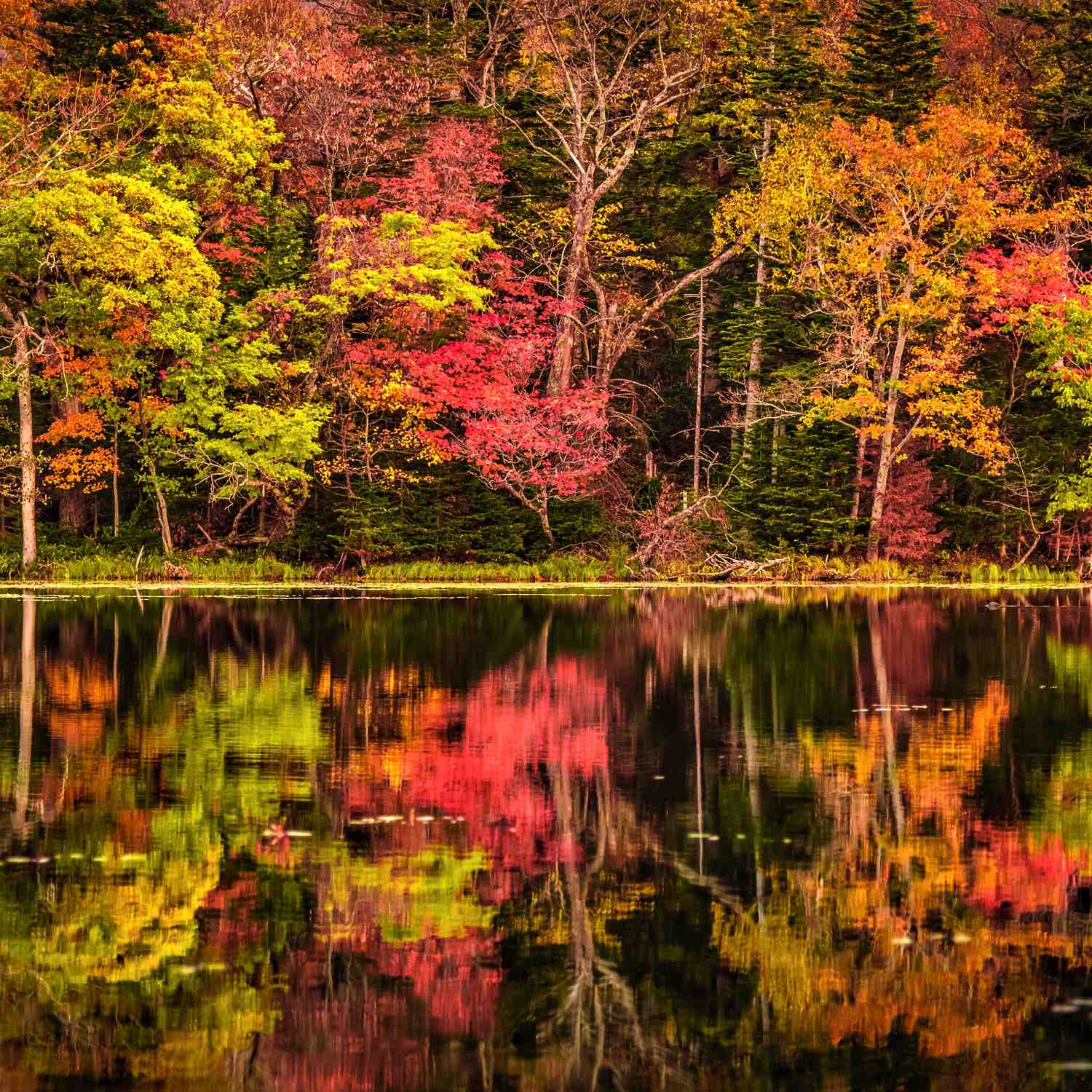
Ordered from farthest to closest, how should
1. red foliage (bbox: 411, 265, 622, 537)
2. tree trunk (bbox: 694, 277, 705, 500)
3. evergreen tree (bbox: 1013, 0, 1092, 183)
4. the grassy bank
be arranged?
1. tree trunk (bbox: 694, 277, 705, 500)
2. evergreen tree (bbox: 1013, 0, 1092, 183)
3. red foliage (bbox: 411, 265, 622, 537)
4. the grassy bank

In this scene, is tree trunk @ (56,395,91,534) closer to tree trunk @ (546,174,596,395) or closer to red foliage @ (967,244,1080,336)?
tree trunk @ (546,174,596,395)

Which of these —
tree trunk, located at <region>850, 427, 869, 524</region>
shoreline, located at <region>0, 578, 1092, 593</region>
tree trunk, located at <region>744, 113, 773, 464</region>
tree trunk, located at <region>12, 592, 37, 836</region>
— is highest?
tree trunk, located at <region>744, 113, 773, 464</region>

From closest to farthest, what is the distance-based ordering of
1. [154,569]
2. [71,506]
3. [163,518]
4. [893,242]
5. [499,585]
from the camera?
1. [499,585]
2. [154,569]
3. [893,242]
4. [163,518]
5. [71,506]

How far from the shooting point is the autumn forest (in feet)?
137

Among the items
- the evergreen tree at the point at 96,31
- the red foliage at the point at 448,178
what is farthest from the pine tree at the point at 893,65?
the evergreen tree at the point at 96,31

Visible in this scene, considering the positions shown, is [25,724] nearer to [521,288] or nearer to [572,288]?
[521,288]

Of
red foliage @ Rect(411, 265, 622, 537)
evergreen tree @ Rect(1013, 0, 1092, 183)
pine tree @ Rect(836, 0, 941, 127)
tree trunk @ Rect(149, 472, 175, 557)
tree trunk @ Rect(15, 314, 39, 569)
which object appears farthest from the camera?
evergreen tree @ Rect(1013, 0, 1092, 183)

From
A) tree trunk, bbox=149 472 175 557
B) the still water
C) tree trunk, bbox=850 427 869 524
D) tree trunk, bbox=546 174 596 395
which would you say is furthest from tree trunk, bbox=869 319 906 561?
the still water

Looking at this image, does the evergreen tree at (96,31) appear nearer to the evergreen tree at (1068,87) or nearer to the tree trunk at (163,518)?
the tree trunk at (163,518)

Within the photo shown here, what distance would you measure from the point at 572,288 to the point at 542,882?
124 ft

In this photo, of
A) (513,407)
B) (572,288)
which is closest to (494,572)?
(513,407)

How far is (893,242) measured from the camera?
42.7 m

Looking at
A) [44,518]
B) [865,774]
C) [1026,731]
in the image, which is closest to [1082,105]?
[44,518]

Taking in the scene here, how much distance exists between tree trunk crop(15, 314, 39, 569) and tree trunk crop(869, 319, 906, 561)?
69.3ft
